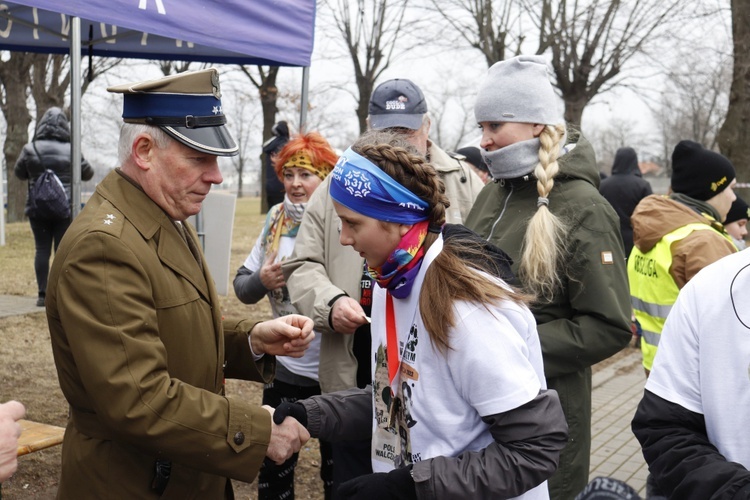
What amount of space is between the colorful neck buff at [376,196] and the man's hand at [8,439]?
1.09 m

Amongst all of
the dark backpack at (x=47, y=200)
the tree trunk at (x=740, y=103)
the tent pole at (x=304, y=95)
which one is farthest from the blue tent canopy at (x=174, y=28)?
the tree trunk at (x=740, y=103)

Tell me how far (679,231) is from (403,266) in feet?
8.40

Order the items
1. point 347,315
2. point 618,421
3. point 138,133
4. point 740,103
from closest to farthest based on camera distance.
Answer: point 138,133 < point 347,315 < point 618,421 < point 740,103

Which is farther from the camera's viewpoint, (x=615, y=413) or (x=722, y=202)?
(x=615, y=413)

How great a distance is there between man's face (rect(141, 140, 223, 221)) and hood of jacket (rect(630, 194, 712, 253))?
2752mm

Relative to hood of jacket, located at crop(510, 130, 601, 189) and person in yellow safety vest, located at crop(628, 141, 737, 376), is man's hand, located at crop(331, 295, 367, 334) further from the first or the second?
person in yellow safety vest, located at crop(628, 141, 737, 376)

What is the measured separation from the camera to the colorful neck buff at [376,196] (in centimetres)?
210

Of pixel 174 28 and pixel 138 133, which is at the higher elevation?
pixel 174 28

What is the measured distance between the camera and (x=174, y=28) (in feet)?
13.0

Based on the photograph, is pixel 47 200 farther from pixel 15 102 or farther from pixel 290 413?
pixel 15 102

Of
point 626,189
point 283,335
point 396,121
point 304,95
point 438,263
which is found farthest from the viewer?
point 626,189

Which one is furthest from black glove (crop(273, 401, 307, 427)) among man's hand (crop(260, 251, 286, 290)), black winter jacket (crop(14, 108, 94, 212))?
black winter jacket (crop(14, 108, 94, 212))

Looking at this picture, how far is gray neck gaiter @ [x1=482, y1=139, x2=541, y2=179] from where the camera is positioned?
296cm

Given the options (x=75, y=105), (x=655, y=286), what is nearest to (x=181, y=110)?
(x=75, y=105)
